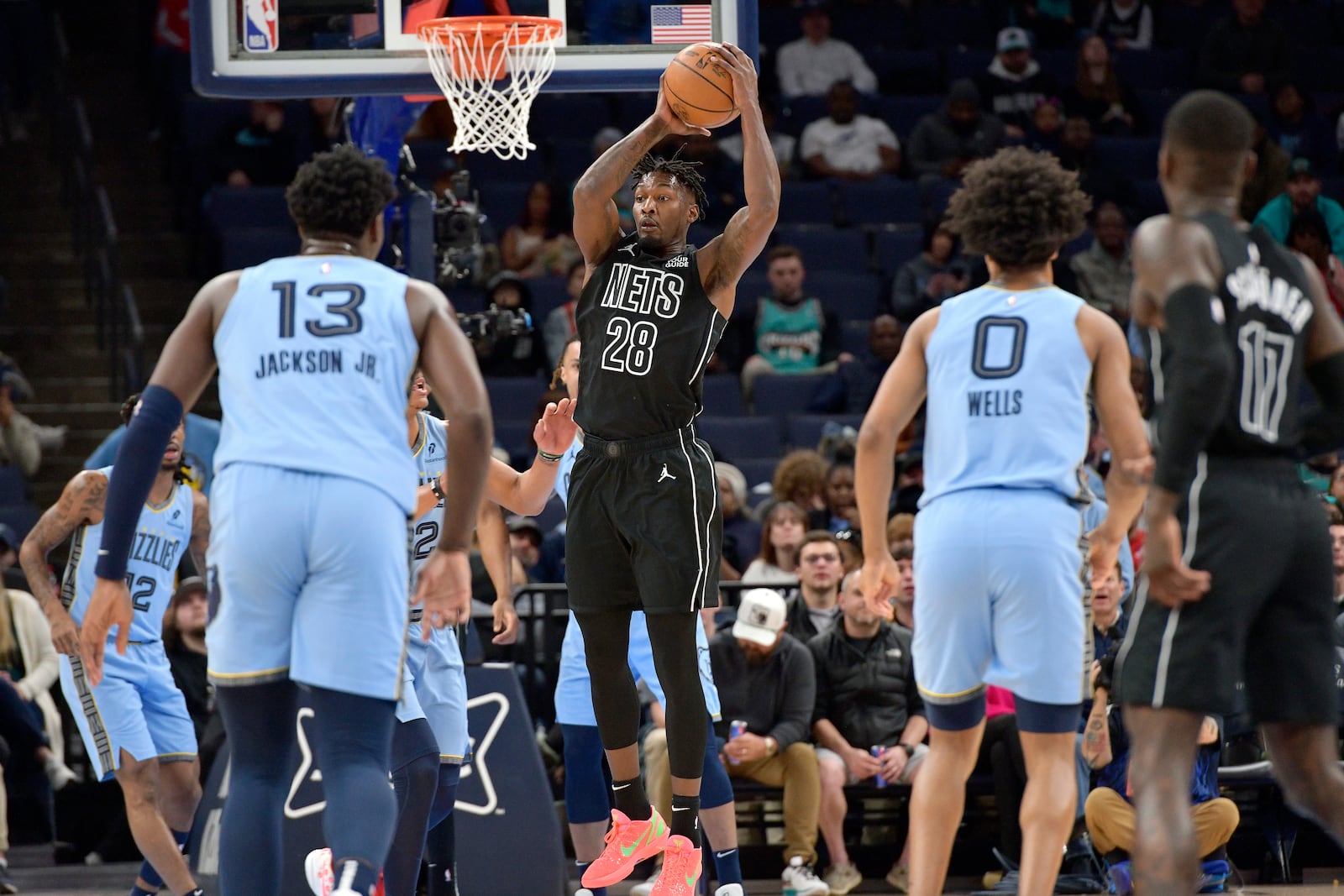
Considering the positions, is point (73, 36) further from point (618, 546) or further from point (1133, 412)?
point (1133, 412)

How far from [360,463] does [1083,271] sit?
31.5 feet

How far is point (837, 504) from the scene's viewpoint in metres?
10.5

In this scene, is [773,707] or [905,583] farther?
[905,583]

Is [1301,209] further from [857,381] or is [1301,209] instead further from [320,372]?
[320,372]

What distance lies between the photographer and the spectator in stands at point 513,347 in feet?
39.5

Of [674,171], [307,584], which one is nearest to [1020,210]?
[674,171]

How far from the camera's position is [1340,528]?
28.7 ft

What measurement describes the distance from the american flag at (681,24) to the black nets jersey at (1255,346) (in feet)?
12.8

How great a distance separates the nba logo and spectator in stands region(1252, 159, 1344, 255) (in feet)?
26.8

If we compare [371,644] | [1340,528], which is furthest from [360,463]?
[1340,528]

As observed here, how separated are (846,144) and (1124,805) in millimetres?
7639

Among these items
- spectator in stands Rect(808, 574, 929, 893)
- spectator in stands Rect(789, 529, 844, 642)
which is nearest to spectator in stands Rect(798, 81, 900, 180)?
spectator in stands Rect(789, 529, 844, 642)

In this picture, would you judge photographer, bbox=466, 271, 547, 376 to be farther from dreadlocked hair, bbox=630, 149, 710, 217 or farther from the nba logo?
A: dreadlocked hair, bbox=630, 149, 710, 217

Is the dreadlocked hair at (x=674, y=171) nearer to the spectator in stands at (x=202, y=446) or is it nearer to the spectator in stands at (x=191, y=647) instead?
the spectator in stands at (x=191, y=647)
